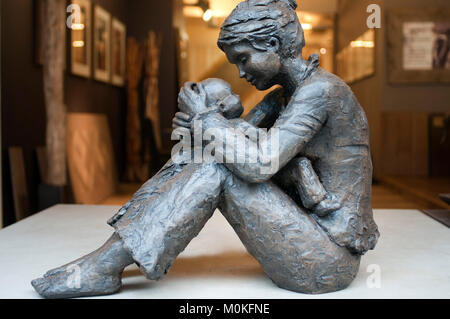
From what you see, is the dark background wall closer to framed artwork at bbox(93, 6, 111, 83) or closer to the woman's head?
framed artwork at bbox(93, 6, 111, 83)

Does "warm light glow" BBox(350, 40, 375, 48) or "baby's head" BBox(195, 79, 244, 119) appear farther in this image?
"warm light glow" BBox(350, 40, 375, 48)

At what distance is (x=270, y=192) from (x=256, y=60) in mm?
571

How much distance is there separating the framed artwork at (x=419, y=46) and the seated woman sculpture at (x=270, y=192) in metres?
3.40

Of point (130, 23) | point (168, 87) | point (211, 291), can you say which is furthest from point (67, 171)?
point (211, 291)

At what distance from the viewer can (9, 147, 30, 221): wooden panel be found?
4625mm

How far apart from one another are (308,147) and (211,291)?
745 millimetres

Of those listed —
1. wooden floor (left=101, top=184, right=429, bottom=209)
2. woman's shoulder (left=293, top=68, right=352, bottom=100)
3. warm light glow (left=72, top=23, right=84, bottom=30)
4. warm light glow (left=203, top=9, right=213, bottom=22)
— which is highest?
warm light glow (left=72, top=23, right=84, bottom=30)

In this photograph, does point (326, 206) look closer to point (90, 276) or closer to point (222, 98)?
point (222, 98)

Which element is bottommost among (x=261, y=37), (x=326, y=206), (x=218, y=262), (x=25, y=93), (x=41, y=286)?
(x=218, y=262)

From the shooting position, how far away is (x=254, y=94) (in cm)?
Result: 408

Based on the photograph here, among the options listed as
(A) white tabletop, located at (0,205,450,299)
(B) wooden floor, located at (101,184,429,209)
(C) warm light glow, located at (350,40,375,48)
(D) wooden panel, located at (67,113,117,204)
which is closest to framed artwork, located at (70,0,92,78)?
(D) wooden panel, located at (67,113,117,204)

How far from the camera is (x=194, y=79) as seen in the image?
513 centimetres

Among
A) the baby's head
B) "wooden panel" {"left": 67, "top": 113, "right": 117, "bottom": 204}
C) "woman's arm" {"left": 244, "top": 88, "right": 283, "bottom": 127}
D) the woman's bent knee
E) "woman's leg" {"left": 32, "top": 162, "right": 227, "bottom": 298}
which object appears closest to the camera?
"woman's leg" {"left": 32, "top": 162, "right": 227, "bottom": 298}

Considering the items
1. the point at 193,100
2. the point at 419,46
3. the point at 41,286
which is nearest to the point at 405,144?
the point at 419,46
